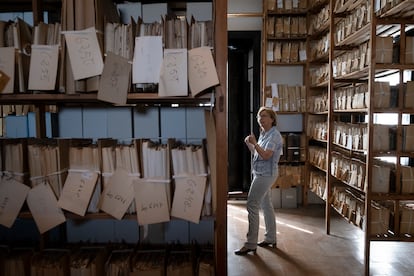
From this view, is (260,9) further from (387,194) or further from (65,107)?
(65,107)

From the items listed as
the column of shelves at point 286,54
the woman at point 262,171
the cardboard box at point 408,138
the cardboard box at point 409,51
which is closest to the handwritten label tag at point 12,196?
the woman at point 262,171

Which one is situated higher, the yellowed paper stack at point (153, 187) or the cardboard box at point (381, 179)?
the yellowed paper stack at point (153, 187)

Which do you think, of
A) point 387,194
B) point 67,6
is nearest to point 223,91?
point 67,6

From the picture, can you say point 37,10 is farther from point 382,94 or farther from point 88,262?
point 382,94

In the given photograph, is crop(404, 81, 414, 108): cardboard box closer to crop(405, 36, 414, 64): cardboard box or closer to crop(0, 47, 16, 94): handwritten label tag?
crop(405, 36, 414, 64): cardboard box

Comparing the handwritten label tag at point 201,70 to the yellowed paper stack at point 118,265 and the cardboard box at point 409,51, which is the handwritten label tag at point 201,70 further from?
the cardboard box at point 409,51

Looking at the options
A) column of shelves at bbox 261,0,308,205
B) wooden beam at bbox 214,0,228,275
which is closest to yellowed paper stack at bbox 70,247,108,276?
wooden beam at bbox 214,0,228,275

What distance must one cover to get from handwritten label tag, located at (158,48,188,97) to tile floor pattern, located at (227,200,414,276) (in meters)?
1.90

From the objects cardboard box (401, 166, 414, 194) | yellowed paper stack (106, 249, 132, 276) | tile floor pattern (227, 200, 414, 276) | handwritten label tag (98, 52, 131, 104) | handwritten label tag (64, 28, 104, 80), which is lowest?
tile floor pattern (227, 200, 414, 276)

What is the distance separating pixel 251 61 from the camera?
4.97 meters

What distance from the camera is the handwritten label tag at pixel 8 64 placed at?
1.35 meters

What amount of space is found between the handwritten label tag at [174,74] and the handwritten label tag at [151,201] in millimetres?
376

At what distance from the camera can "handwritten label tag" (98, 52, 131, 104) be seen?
4.26ft

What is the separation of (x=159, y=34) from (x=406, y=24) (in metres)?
2.09
